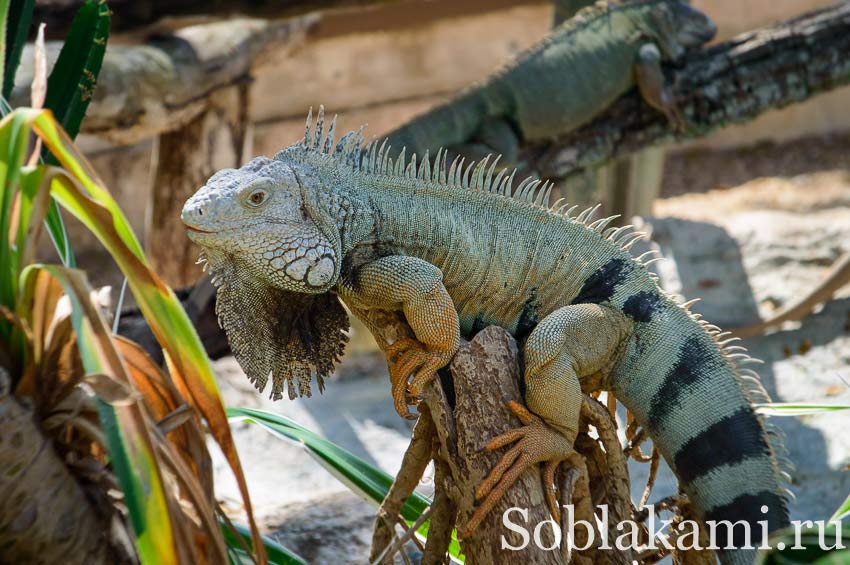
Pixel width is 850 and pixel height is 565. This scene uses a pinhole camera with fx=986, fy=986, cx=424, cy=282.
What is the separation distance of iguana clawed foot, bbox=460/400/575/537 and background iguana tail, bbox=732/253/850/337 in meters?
4.07

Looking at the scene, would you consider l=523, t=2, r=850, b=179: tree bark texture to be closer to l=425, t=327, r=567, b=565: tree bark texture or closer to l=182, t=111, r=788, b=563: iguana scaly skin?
l=182, t=111, r=788, b=563: iguana scaly skin

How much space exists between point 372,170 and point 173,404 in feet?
3.57

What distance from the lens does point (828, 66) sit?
637cm

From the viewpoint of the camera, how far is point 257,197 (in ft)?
8.90

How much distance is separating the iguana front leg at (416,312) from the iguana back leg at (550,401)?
24 centimetres

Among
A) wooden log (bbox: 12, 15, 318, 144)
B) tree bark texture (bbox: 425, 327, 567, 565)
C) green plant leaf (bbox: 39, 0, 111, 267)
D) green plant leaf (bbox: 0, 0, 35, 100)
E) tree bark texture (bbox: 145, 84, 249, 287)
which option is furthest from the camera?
tree bark texture (bbox: 145, 84, 249, 287)

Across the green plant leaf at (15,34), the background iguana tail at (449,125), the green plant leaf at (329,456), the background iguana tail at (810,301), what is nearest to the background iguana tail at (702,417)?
the green plant leaf at (329,456)

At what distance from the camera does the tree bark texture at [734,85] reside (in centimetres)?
632

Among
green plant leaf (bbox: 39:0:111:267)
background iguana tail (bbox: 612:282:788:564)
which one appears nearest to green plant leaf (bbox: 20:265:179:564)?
green plant leaf (bbox: 39:0:111:267)

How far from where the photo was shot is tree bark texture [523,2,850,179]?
6.32m

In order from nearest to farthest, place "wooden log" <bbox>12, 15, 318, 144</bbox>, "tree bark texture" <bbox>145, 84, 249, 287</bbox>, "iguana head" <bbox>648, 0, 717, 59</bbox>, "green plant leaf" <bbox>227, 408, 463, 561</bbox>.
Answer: "green plant leaf" <bbox>227, 408, 463, 561</bbox> < "wooden log" <bbox>12, 15, 318, 144</bbox> < "tree bark texture" <bbox>145, 84, 249, 287</bbox> < "iguana head" <bbox>648, 0, 717, 59</bbox>

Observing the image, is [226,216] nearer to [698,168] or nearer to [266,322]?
[266,322]

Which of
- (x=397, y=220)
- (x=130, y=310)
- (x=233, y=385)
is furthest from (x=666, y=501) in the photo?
(x=233, y=385)

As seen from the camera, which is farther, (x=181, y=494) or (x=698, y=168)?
(x=698, y=168)
